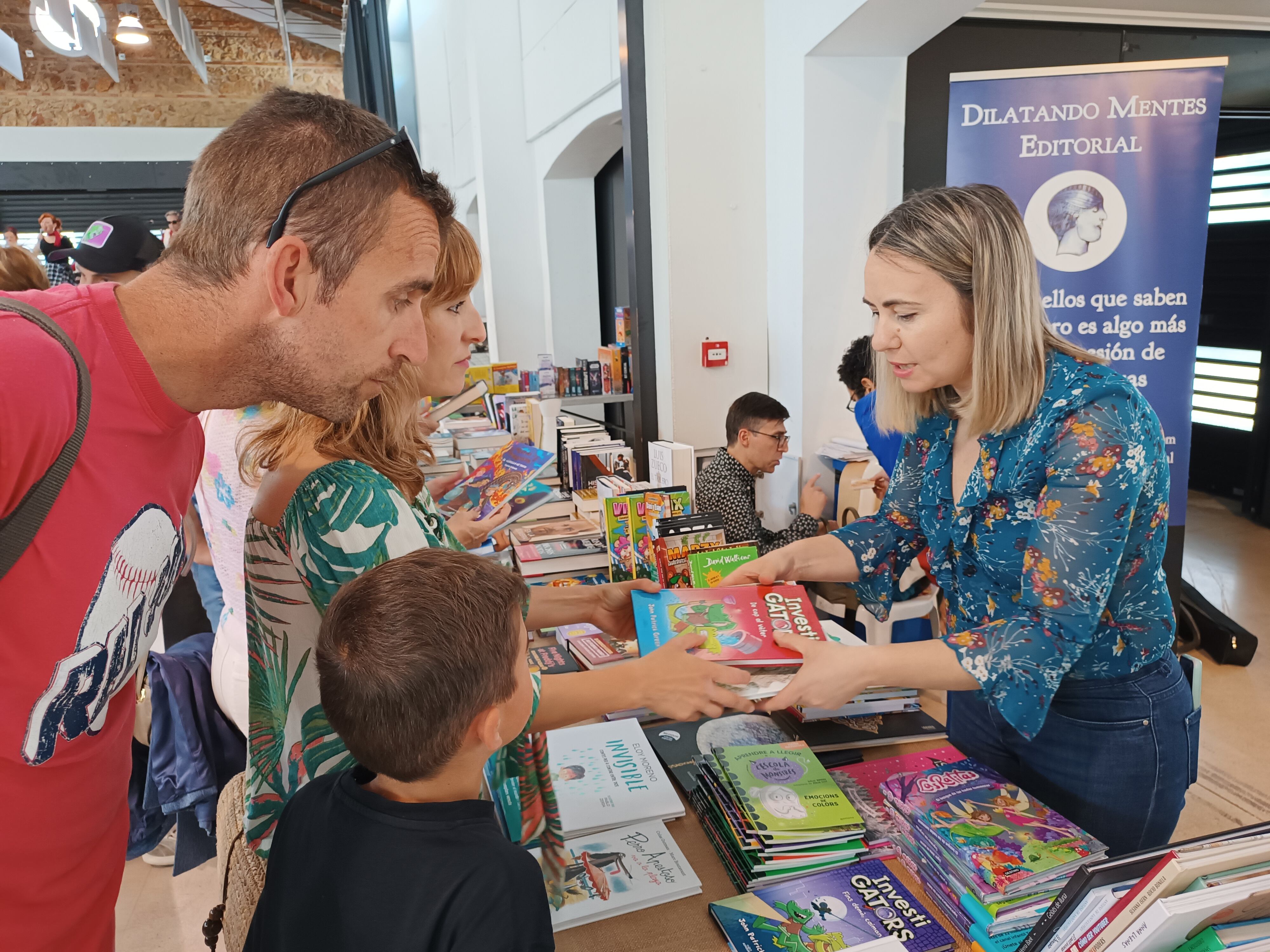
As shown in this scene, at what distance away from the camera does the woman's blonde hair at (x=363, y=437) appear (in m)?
1.23

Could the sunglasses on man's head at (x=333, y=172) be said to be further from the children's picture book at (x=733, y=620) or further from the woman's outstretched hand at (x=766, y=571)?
the woman's outstretched hand at (x=766, y=571)

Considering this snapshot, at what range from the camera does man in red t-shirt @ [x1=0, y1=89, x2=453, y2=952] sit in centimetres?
80

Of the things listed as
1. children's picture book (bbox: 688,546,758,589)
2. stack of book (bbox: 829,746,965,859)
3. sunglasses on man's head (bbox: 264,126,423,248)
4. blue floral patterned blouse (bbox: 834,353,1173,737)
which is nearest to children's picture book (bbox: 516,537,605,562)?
children's picture book (bbox: 688,546,758,589)

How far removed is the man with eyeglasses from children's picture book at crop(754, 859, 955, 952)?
8.22 feet

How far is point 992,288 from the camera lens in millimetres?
1338

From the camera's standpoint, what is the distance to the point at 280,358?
0.97 metres

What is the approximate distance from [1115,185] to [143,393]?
397 centimetres

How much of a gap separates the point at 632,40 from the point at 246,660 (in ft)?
13.8


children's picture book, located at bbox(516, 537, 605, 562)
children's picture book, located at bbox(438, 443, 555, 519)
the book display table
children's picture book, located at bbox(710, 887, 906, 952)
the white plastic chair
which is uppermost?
children's picture book, located at bbox(438, 443, 555, 519)

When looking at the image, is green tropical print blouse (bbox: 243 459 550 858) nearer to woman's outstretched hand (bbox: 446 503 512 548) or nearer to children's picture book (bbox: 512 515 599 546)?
woman's outstretched hand (bbox: 446 503 512 548)

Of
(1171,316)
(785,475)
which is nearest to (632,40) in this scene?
(785,475)

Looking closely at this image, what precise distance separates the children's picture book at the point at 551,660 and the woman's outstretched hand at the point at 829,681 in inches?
30.1

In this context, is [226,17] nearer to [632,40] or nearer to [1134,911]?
[632,40]

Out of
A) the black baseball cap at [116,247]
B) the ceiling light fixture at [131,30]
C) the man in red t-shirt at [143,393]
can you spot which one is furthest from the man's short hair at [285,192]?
the ceiling light fixture at [131,30]
